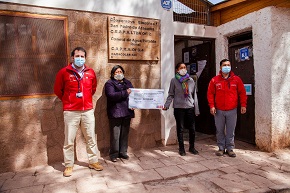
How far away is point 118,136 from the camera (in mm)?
4188

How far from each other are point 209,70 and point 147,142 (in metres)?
2.48

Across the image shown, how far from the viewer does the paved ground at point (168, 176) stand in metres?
3.05

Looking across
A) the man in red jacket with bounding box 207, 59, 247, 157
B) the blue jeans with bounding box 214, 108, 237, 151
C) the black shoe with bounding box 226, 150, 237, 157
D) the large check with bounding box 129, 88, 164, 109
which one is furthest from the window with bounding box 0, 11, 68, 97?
the black shoe with bounding box 226, 150, 237, 157

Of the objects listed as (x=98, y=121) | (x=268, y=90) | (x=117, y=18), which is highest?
(x=117, y=18)

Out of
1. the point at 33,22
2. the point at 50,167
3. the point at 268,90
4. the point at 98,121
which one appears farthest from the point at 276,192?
the point at 33,22

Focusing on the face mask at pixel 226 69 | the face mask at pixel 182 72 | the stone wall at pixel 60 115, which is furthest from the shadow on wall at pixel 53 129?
the face mask at pixel 226 69

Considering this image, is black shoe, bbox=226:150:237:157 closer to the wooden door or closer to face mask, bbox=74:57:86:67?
the wooden door

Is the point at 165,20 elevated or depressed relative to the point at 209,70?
elevated

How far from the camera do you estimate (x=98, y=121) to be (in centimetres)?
433

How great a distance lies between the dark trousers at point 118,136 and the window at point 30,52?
1.30 meters

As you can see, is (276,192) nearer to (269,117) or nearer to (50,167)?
(269,117)

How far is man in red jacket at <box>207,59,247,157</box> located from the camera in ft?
13.8

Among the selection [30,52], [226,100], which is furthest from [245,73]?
[30,52]

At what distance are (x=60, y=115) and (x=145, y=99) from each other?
1587 mm
